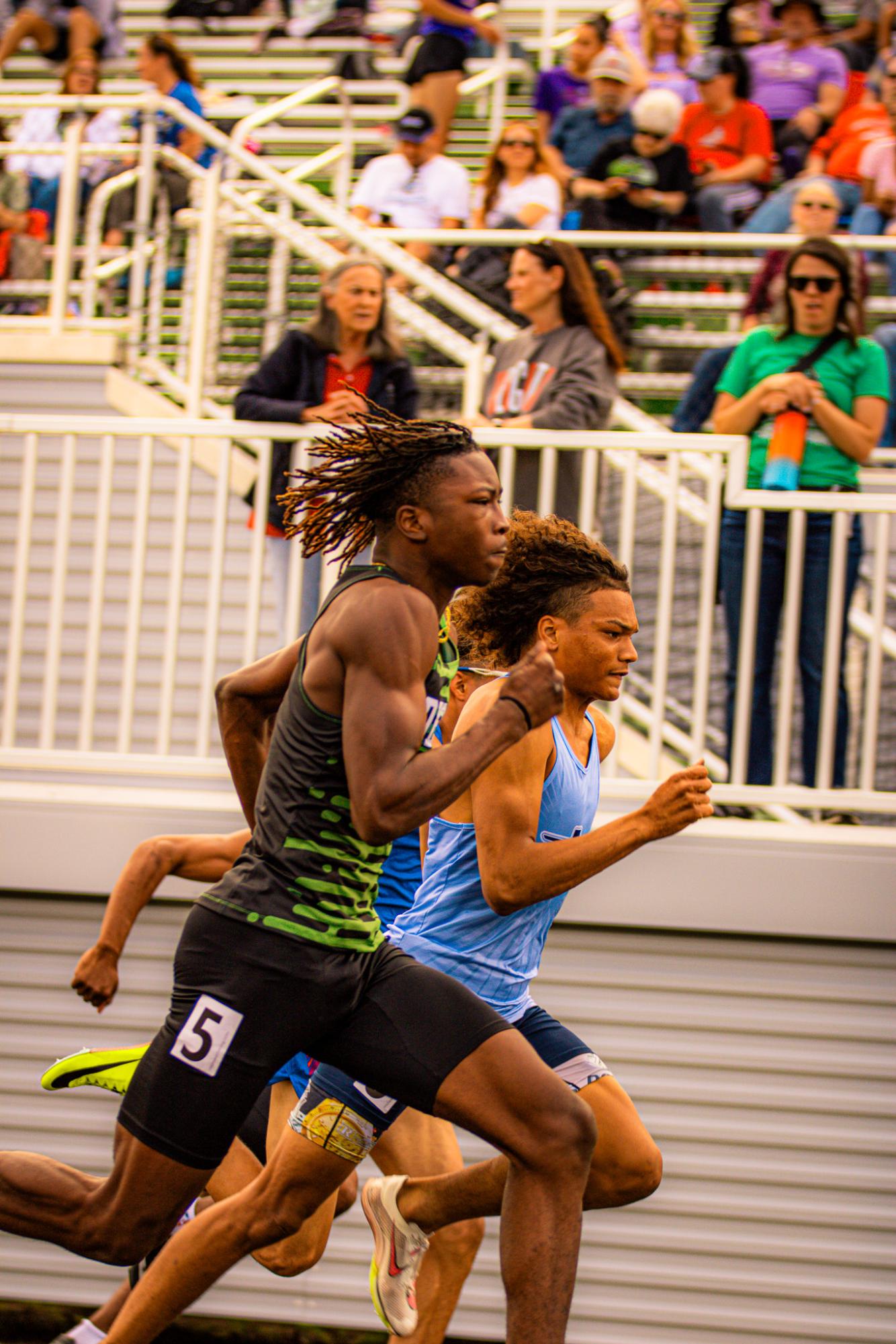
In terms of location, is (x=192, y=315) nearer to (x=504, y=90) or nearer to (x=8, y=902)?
(x=8, y=902)

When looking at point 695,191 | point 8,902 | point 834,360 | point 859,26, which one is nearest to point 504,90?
point 859,26

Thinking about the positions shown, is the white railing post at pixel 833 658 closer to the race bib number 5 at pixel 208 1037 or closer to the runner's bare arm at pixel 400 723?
the runner's bare arm at pixel 400 723

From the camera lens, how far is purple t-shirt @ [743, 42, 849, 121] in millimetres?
9281

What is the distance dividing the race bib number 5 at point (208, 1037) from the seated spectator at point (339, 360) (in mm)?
2822

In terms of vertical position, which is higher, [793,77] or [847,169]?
[793,77]

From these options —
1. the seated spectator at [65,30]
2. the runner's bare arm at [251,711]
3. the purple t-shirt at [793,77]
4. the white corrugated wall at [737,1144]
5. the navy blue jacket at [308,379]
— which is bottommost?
the white corrugated wall at [737,1144]

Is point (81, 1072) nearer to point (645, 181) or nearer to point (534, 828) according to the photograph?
point (534, 828)

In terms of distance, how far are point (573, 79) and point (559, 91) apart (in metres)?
0.11

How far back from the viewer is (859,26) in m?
9.97

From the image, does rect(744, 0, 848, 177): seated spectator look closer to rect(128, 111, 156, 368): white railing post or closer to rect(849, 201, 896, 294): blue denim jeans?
rect(849, 201, 896, 294): blue denim jeans

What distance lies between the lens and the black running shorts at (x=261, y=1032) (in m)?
3.22

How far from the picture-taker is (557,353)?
6.10 meters

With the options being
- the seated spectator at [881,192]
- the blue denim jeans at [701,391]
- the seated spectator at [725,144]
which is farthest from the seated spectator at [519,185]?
the blue denim jeans at [701,391]

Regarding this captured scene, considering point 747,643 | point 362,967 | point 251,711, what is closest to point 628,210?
point 747,643
